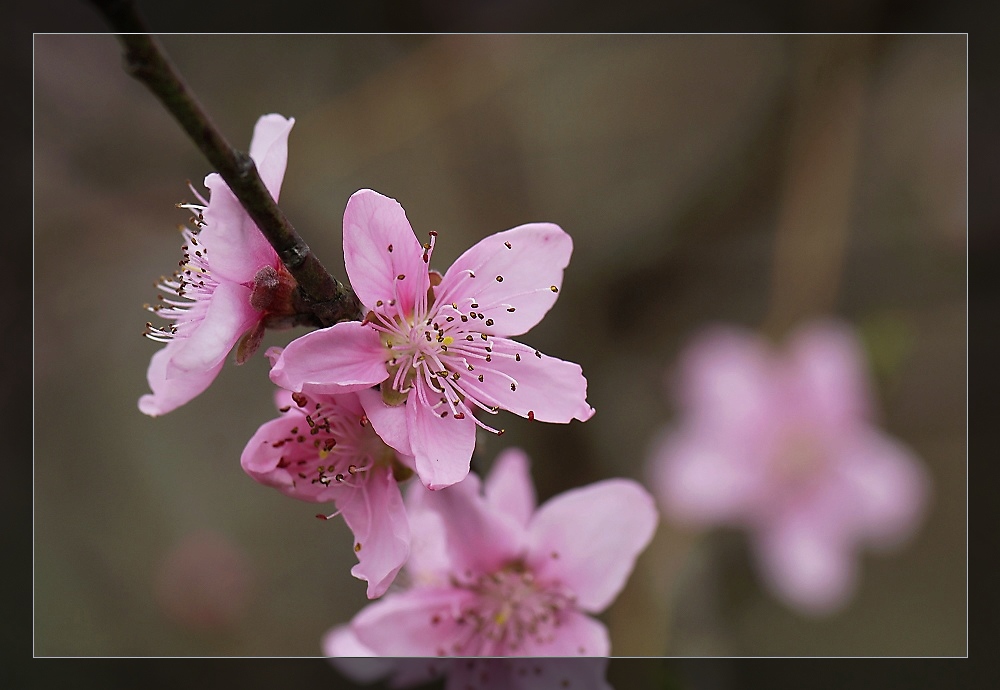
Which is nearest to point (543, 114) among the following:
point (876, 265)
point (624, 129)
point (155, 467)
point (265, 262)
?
point (624, 129)

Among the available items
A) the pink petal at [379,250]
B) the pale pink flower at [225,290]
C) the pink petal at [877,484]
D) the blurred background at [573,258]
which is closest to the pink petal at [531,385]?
the pink petal at [379,250]

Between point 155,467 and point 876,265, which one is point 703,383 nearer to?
point 876,265

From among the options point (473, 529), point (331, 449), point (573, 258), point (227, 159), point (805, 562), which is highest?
point (573, 258)

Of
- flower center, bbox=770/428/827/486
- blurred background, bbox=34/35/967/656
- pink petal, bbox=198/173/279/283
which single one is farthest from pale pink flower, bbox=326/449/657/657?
Result: flower center, bbox=770/428/827/486

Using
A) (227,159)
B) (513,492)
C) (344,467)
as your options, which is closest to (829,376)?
(513,492)

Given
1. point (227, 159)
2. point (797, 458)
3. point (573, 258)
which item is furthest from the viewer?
point (797, 458)

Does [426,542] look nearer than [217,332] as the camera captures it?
No

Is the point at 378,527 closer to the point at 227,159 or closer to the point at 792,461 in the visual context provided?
the point at 227,159
